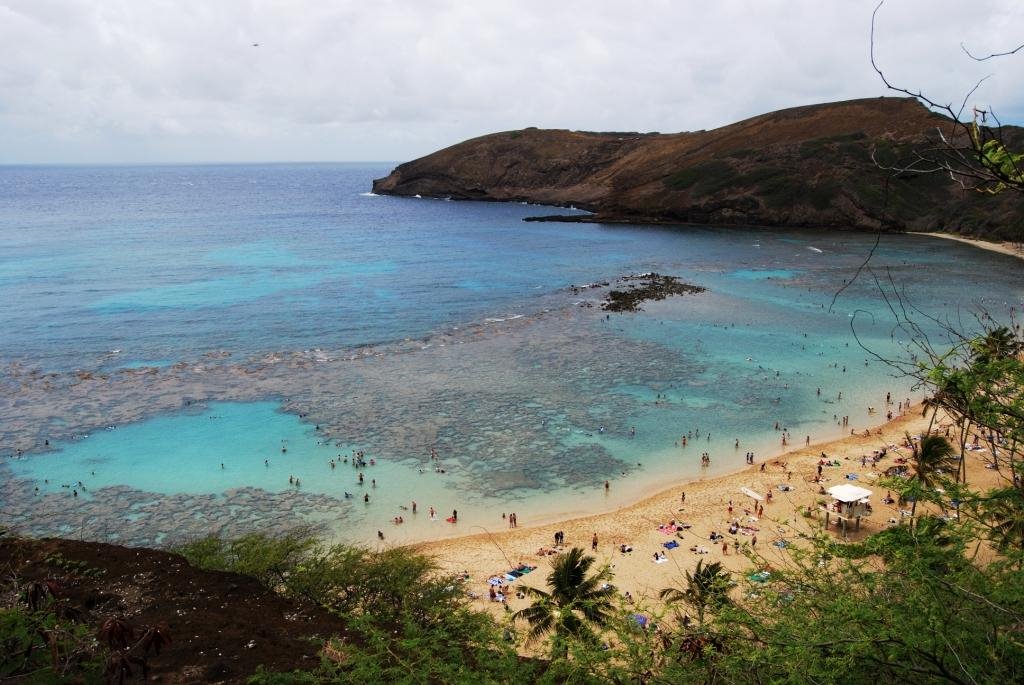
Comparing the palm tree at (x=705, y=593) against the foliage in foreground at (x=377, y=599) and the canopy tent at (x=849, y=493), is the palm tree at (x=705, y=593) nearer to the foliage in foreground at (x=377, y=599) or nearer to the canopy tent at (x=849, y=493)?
the foliage in foreground at (x=377, y=599)

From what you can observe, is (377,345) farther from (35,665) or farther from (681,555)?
(35,665)

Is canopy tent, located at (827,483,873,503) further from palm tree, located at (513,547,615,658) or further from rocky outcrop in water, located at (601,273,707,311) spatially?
rocky outcrop in water, located at (601,273,707,311)

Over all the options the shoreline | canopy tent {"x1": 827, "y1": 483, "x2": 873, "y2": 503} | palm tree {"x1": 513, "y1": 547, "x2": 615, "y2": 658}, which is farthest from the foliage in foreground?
the shoreline

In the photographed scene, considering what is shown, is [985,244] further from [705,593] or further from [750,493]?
[705,593]

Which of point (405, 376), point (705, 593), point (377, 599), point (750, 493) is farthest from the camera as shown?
point (405, 376)

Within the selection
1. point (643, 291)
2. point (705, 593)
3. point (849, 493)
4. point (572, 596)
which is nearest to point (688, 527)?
point (849, 493)

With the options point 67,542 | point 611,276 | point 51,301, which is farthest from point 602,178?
point 67,542

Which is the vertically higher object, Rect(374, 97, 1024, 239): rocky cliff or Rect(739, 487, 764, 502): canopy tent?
Rect(374, 97, 1024, 239): rocky cliff
